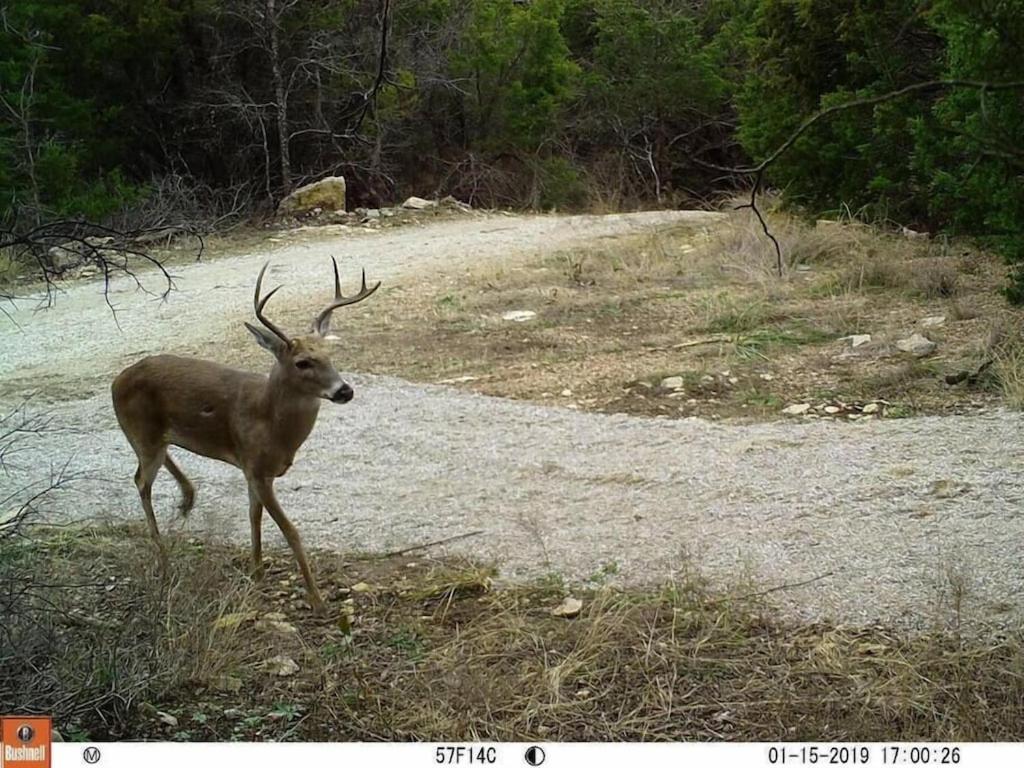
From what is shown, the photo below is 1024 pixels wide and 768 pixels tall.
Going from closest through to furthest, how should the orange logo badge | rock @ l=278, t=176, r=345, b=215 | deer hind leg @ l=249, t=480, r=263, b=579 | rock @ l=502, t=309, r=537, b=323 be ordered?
the orange logo badge → deer hind leg @ l=249, t=480, r=263, b=579 → rock @ l=278, t=176, r=345, b=215 → rock @ l=502, t=309, r=537, b=323

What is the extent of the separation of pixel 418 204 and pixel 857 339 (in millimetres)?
1632

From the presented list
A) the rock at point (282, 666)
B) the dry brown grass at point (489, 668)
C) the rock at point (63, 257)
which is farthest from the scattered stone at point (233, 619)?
the rock at point (63, 257)

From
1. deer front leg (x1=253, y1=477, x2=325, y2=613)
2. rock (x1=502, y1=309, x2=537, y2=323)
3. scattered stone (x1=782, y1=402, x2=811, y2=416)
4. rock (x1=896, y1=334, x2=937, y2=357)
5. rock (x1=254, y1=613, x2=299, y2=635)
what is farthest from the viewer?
rock (x1=502, y1=309, x2=537, y2=323)

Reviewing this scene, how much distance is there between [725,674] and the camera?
231 cm

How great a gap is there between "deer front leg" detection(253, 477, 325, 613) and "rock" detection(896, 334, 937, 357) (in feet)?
7.42

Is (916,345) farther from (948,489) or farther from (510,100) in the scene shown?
(510,100)

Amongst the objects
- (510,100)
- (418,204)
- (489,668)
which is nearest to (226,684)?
(489,668)

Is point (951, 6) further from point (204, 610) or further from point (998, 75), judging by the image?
point (204, 610)

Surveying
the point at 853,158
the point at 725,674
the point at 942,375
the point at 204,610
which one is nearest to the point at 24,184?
the point at 204,610

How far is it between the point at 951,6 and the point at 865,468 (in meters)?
1.10

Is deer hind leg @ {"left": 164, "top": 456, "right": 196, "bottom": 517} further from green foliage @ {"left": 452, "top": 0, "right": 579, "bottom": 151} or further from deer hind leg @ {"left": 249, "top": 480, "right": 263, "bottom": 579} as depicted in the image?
green foliage @ {"left": 452, "top": 0, "right": 579, "bottom": 151}

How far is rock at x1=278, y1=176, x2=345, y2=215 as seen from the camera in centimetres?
286

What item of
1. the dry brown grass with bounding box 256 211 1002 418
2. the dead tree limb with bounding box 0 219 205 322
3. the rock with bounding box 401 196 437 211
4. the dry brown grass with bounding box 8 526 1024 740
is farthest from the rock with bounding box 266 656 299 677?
the rock with bounding box 401 196 437 211

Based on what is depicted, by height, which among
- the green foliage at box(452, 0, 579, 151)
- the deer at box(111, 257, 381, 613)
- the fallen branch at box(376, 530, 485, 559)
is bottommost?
the fallen branch at box(376, 530, 485, 559)
